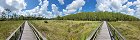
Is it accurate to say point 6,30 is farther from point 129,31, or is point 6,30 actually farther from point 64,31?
point 129,31

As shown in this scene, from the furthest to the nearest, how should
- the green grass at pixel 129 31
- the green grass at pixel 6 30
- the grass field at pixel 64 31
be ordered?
the grass field at pixel 64 31 → the green grass at pixel 129 31 → the green grass at pixel 6 30

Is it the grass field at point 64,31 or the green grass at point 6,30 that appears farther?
the grass field at point 64,31

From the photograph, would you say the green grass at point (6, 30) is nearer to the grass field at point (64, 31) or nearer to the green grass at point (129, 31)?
the grass field at point (64, 31)

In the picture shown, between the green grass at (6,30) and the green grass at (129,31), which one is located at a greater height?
the green grass at (6,30)

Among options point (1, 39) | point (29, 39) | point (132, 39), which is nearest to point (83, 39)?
point (29, 39)

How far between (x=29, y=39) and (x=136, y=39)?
2101 cm

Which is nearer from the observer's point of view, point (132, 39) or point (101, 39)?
point (101, 39)

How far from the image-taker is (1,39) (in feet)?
129

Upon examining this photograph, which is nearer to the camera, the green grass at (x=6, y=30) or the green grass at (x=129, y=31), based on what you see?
the green grass at (x=6, y=30)

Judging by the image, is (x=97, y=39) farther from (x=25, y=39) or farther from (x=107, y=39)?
(x=25, y=39)

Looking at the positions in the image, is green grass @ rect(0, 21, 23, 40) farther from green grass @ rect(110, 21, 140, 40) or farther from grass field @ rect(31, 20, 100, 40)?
green grass @ rect(110, 21, 140, 40)

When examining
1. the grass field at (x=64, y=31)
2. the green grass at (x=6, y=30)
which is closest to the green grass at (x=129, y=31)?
the grass field at (x=64, y=31)

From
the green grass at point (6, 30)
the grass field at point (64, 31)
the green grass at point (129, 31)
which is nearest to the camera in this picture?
the green grass at point (6, 30)

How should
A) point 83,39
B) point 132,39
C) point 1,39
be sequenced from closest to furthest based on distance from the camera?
point 83,39, point 1,39, point 132,39
